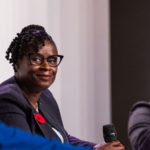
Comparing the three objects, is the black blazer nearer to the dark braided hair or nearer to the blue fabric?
the dark braided hair

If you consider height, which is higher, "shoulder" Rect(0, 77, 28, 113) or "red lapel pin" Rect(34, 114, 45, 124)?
"shoulder" Rect(0, 77, 28, 113)

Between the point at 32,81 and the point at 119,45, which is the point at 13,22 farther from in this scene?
the point at 119,45

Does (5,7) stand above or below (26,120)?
above

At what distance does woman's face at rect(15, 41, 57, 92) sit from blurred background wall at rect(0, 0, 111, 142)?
52 centimetres

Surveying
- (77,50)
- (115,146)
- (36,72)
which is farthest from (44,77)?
(77,50)

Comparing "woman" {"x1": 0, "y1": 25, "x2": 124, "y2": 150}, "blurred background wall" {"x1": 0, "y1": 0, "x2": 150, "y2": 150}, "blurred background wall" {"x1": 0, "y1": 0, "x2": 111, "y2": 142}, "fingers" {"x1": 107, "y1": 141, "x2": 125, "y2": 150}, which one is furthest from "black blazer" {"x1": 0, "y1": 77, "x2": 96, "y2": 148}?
"blurred background wall" {"x1": 0, "y1": 0, "x2": 150, "y2": 150}

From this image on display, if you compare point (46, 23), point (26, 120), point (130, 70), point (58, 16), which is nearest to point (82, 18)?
point (58, 16)

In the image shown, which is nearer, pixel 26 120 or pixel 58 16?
pixel 26 120

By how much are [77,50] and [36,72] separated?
1.30 meters

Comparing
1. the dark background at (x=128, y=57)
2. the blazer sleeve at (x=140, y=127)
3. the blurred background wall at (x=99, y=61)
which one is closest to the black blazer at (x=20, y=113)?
the blazer sleeve at (x=140, y=127)

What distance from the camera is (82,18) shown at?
2424mm

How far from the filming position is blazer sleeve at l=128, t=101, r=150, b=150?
1.64m

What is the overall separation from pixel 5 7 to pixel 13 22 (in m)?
0.11

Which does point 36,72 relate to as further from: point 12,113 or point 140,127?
point 140,127
